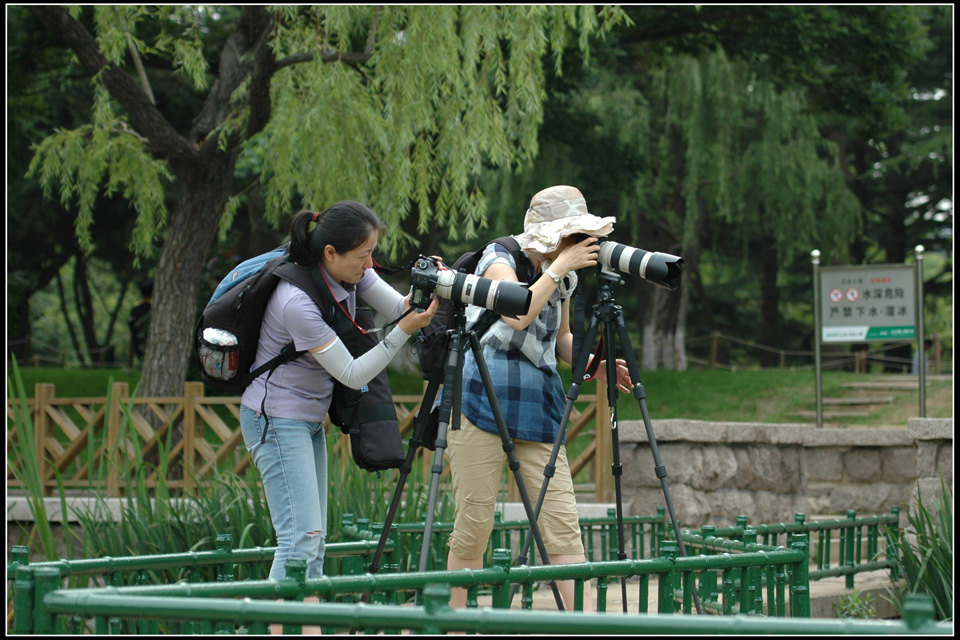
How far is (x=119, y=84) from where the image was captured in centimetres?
853

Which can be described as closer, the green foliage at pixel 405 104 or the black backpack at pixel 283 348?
the black backpack at pixel 283 348

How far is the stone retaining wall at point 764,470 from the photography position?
7.53m

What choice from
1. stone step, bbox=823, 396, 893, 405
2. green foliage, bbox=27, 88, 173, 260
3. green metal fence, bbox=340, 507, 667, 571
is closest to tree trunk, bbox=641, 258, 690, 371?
stone step, bbox=823, 396, 893, 405

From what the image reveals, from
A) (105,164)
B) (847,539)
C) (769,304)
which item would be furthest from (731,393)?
(105,164)

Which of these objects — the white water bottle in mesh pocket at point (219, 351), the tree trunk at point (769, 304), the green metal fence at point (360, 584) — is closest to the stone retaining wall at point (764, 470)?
the green metal fence at point (360, 584)

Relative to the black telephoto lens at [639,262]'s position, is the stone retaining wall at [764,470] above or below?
below

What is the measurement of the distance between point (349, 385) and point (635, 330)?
26.4 metres

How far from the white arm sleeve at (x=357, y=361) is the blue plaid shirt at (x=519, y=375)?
0.53 metres

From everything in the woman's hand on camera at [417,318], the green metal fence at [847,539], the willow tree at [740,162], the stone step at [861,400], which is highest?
the willow tree at [740,162]

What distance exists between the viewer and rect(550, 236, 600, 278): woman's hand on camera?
137 inches

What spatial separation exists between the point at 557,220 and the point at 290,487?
4.37 feet

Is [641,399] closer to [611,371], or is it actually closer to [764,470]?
[611,371]

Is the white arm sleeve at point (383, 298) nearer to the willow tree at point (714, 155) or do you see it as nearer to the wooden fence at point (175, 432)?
the wooden fence at point (175, 432)

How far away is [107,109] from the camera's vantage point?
29.9 feet
